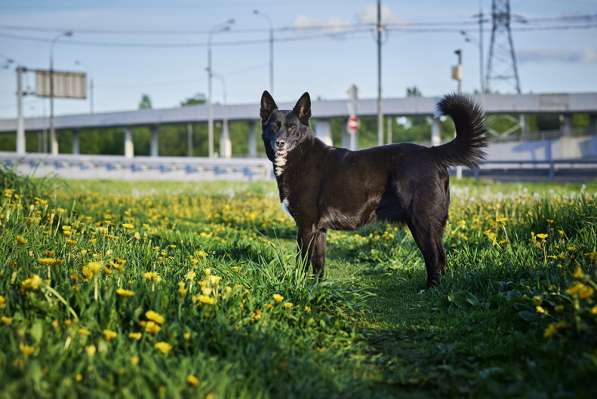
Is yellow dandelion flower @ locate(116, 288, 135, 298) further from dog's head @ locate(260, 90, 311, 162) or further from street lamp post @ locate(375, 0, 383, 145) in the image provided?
street lamp post @ locate(375, 0, 383, 145)

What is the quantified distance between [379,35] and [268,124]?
933 inches

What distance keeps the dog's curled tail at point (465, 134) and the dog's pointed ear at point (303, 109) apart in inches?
51.7

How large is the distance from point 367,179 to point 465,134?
3.18ft

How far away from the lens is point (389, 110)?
46.3m

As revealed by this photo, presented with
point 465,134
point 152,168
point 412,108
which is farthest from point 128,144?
point 465,134

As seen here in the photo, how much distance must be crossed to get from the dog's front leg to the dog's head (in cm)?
77

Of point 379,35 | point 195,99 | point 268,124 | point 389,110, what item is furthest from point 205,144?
point 268,124

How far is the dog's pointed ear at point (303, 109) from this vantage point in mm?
5734

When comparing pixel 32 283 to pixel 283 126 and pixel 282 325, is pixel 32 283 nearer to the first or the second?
pixel 282 325

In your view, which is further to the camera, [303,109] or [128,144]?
[128,144]

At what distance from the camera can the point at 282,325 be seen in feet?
12.7

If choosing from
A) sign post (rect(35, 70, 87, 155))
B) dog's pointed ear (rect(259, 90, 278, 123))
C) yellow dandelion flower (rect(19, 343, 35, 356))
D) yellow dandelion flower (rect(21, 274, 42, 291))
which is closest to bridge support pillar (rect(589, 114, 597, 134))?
sign post (rect(35, 70, 87, 155))

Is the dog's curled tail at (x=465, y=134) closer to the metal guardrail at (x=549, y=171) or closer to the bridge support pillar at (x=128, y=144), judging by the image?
the metal guardrail at (x=549, y=171)

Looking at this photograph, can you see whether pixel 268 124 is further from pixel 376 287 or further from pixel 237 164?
pixel 237 164
